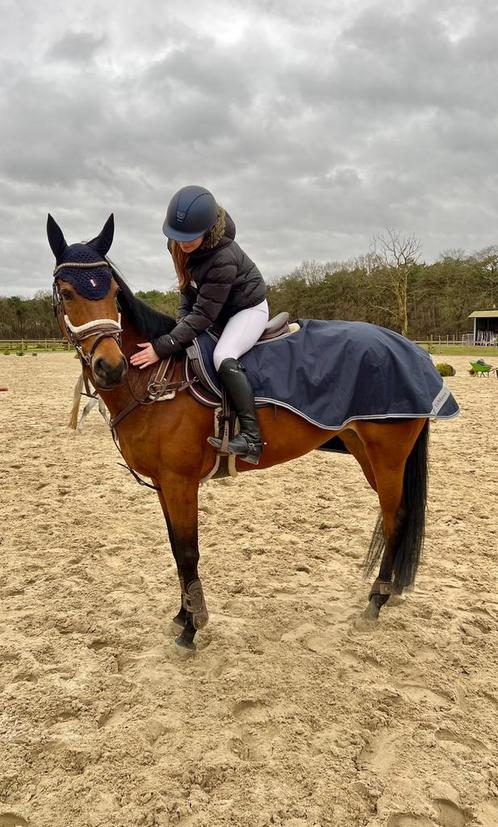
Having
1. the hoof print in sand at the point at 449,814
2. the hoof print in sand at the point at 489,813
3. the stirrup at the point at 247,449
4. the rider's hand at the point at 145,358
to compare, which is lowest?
the hoof print in sand at the point at 449,814

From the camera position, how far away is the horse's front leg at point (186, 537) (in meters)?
2.90

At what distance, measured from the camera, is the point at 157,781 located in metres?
2.09

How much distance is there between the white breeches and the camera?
2863 mm

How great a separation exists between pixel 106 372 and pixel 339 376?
4.74 ft

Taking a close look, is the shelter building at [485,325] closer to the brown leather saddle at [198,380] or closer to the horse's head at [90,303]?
the brown leather saddle at [198,380]

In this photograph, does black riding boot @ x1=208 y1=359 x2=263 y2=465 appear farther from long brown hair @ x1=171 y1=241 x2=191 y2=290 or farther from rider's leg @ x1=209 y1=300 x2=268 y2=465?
long brown hair @ x1=171 y1=241 x2=191 y2=290

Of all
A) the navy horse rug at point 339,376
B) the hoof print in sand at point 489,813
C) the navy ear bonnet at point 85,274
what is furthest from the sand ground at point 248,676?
the navy ear bonnet at point 85,274

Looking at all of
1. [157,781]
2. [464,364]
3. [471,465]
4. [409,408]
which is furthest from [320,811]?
[464,364]

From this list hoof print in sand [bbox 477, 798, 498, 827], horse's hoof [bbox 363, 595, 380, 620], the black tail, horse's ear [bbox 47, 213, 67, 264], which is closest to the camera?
hoof print in sand [bbox 477, 798, 498, 827]

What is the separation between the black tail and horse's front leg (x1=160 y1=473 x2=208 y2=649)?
1.45 m

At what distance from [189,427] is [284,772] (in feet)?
5.69

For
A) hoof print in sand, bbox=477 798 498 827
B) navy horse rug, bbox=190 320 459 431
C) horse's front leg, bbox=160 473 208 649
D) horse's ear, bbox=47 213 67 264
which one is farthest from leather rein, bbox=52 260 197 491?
hoof print in sand, bbox=477 798 498 827

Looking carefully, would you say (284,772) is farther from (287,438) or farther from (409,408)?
(409,408)

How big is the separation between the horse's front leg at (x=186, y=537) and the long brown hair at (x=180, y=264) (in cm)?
119
